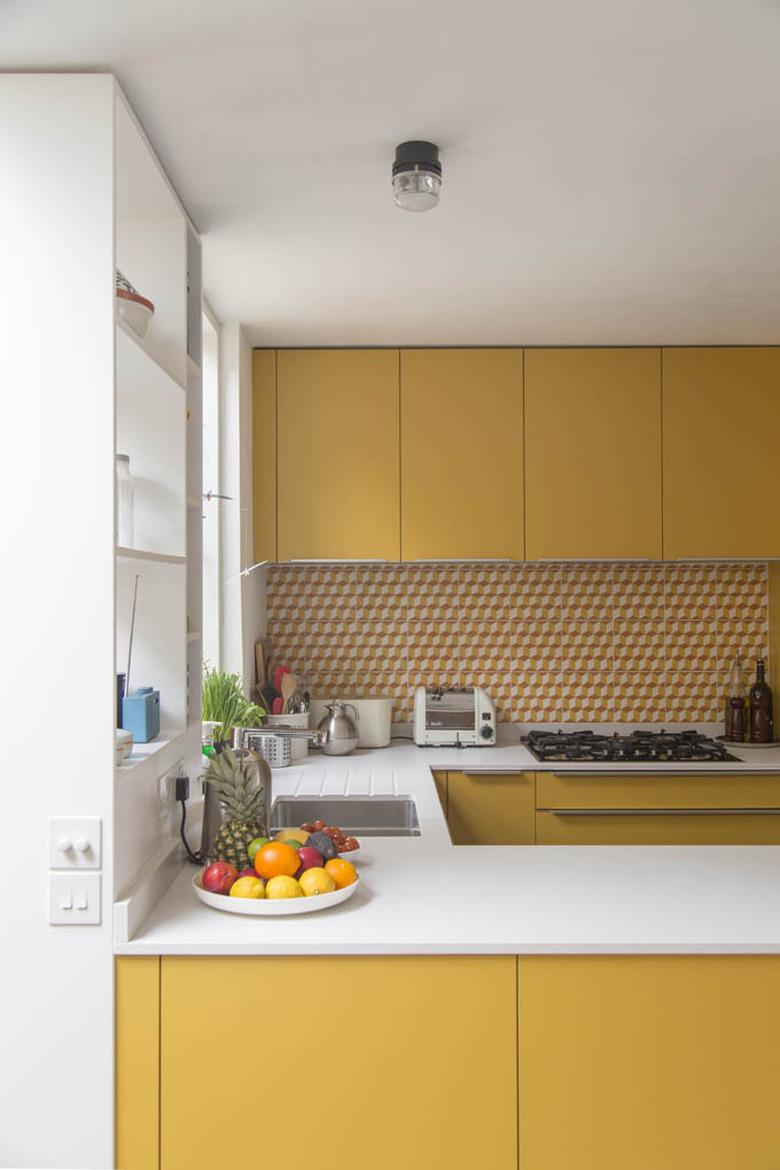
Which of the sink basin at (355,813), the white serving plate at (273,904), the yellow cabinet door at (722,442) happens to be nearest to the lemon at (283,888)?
the white serving plate at (273,904)

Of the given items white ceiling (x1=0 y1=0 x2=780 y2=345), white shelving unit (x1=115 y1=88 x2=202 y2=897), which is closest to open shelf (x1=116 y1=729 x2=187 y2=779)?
white shelving unit (x1=115 y1=88 x2=202 y2=897)

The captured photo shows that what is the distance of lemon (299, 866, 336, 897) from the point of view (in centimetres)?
196

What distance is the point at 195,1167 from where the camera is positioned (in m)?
1.80

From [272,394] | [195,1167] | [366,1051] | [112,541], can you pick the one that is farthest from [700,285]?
[195,1167]

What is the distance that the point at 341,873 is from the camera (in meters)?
2.05

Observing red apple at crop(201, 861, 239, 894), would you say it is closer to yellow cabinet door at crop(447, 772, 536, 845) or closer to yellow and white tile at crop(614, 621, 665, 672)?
yellow cabinet door at crop(447, 772, 536, 845)

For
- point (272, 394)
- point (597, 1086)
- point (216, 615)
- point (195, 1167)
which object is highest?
point (272, 394)

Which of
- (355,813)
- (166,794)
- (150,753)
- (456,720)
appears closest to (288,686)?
(456,720)

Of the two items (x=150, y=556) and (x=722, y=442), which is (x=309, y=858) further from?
(x=722, y=442)

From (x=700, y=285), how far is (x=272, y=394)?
1.67m

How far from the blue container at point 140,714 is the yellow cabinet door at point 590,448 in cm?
209

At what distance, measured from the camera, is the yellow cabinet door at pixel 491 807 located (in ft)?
12.2

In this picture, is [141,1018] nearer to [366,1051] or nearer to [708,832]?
[366,1051]

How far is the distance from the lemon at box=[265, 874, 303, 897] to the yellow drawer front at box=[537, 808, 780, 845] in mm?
1927
